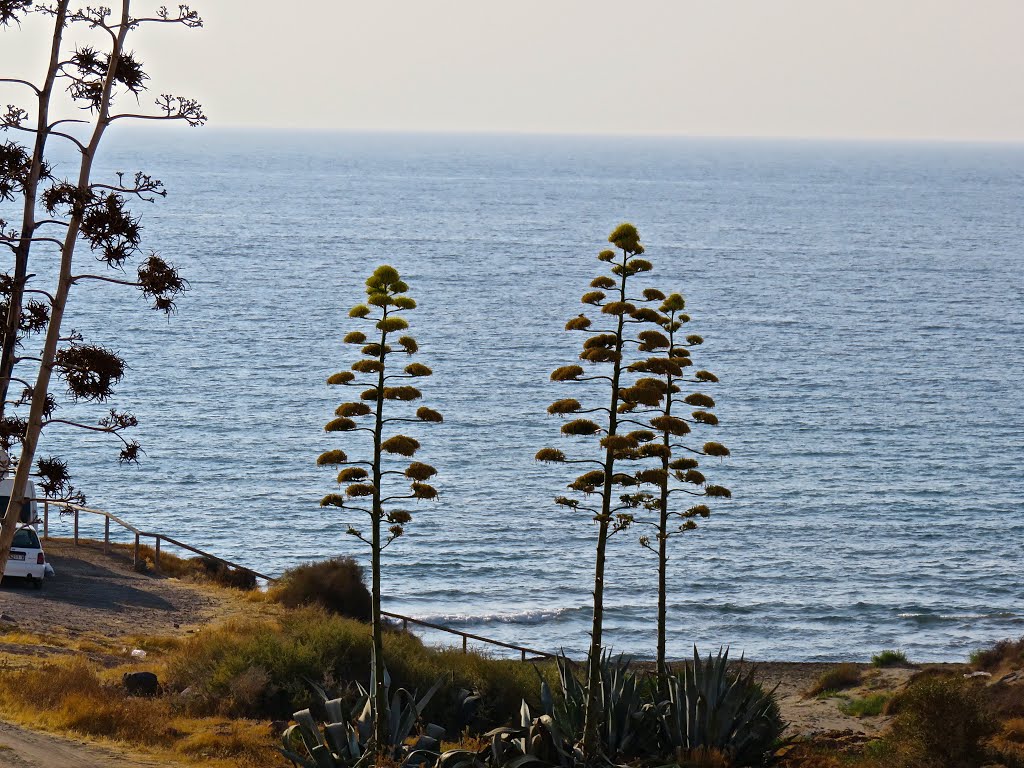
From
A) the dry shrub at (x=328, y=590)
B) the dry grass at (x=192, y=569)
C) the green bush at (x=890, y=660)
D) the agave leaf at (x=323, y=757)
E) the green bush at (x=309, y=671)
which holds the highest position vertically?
the agave leaf at (x=323, y=757)

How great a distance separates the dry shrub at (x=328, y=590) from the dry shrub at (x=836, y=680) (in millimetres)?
12164

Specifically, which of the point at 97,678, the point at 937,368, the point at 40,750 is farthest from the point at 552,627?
the point at 937,368

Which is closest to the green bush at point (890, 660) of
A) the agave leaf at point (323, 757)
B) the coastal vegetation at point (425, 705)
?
the coastal vegetation at point (425, 705)

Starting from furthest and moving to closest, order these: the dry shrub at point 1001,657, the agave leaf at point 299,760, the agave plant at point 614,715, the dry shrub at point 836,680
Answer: the dry shrub at point 1001,657
the dry shrub at point 836,680
the agave plant at point 614,715
the agave leaf at point 299,760

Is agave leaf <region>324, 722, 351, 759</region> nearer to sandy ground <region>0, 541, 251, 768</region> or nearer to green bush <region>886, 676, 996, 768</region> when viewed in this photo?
sandy ground <region>0, 541, 251, 768</region>

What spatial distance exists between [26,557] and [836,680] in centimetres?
2045

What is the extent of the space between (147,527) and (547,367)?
34860 millimetres

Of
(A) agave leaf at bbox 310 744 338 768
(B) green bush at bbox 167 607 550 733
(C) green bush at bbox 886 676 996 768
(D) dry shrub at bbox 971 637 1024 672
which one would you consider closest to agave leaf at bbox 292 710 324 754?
(A) agave leaf at bbox 310 744 338 768

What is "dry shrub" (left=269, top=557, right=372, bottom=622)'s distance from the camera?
29.5m

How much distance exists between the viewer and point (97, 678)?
20.1 m

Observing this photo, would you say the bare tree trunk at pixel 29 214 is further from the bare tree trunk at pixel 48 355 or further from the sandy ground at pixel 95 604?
the sandy ground at pixel 95 604

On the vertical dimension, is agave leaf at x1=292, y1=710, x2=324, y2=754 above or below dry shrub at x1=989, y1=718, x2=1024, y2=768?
above

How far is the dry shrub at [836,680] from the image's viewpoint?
3419 centimetres

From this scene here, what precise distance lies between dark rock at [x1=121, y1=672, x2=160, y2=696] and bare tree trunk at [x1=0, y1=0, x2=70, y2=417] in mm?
7881
